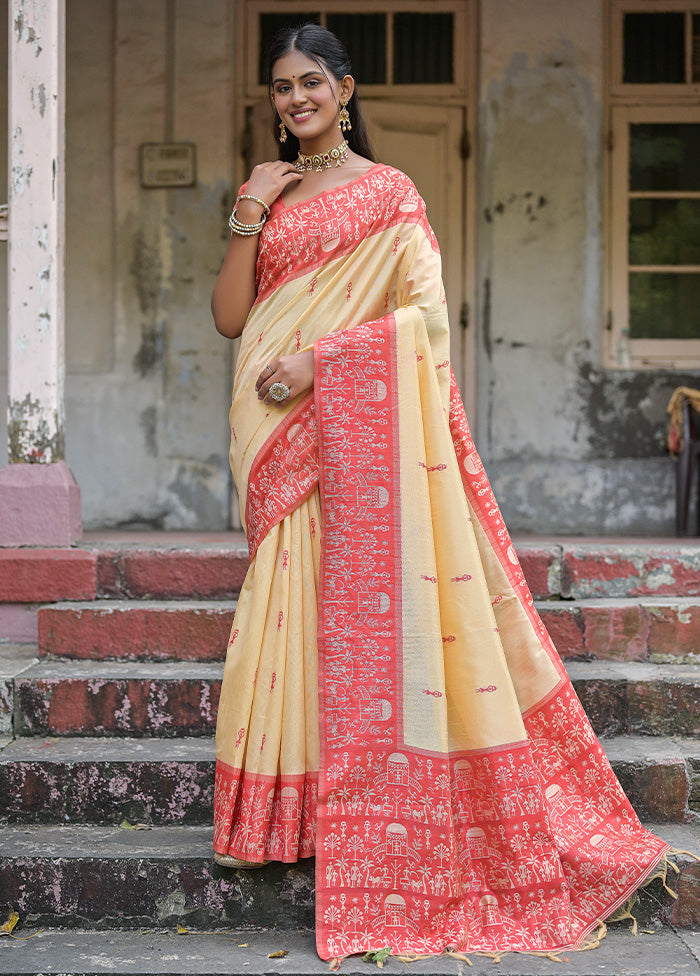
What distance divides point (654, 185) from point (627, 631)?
3065 millimetres

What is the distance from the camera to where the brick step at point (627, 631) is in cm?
328

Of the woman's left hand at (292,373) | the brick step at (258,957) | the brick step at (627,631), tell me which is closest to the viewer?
the brick step at (258,957)

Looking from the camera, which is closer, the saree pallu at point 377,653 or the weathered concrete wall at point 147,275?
the saree pallu at point 377,653

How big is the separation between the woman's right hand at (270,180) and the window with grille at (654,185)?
3.35m

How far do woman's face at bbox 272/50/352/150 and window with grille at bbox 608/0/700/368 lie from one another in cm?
334

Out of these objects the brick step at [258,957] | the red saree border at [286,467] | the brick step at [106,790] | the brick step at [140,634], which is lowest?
the brick step at [258,957]

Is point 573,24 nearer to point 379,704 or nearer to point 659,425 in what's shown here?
point 659,425

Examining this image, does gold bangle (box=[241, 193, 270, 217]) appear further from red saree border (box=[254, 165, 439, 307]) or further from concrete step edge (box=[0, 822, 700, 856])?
concrete step edge (box=[0, 822, 700, 856])

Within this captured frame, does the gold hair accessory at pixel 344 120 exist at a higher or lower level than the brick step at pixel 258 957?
higher

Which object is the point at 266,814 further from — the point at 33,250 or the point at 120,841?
the point at 33,250

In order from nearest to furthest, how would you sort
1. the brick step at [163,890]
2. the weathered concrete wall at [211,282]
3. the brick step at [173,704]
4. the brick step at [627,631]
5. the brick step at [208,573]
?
1. the brick step at [163,890]
2. the brick step at [173,704]
3. the brick step at [627,631]
4. the brick step at [208,573]
5. the weathered concrete wall at [211,282]

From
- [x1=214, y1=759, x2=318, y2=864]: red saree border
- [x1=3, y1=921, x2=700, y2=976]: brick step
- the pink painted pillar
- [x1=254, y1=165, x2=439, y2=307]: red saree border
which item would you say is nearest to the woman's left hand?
[x1=254, y1=165, x2=439, y2=307]: red saree border

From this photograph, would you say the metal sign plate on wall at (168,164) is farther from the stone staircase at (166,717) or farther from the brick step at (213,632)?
the brick step at (213,632)

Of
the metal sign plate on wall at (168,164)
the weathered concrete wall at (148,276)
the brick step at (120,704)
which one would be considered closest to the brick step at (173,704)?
the brick step at (120,704)
